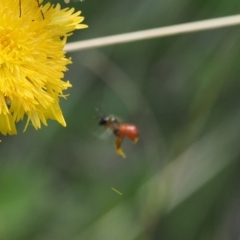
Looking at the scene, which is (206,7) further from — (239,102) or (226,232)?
(226,232)

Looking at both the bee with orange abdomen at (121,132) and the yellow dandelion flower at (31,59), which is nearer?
the yellow dandelion flower at (31,59)

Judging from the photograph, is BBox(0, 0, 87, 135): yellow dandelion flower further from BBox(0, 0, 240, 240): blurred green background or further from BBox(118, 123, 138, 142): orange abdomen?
BBox(0, 0, 240, 240): blurred green background

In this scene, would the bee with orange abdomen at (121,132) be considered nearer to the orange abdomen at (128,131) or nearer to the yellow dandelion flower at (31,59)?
the orange abdomen at (128,131)

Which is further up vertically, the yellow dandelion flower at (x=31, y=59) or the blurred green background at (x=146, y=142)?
the yellow dandelion flower at (x=31, y=59)

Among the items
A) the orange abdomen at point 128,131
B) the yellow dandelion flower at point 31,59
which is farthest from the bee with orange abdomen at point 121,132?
the yellow dandelion flower at point 31,59

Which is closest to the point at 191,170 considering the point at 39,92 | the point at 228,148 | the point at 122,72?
the point at 228,148

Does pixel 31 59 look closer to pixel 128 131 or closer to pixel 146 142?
pixel 128 131

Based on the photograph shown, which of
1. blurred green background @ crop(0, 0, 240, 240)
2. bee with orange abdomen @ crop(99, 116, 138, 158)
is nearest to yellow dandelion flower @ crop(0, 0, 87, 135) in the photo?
bee with orange abdomen @ crop(99, 116, 138, 158)
